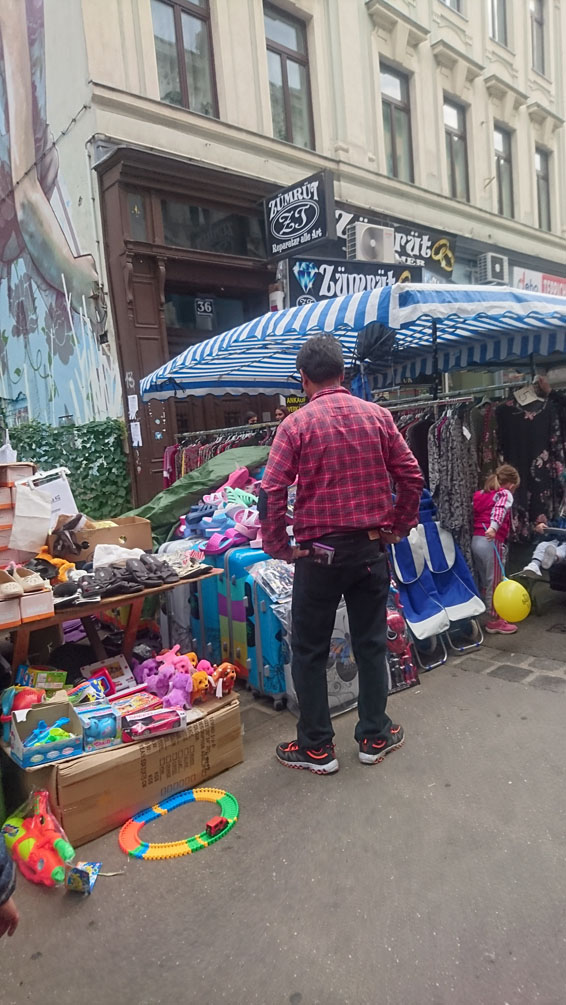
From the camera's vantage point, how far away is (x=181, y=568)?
3934 mm

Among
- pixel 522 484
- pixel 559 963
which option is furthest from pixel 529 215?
pixel 559 963

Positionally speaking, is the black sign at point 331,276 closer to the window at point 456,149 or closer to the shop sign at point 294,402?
the shop sign at point 294,402

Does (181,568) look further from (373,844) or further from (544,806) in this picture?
(544,806)

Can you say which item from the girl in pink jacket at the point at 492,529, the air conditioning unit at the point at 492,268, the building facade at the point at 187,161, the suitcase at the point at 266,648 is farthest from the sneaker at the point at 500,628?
the air conditioning unit at the point at 492,268

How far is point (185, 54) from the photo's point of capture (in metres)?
9.48

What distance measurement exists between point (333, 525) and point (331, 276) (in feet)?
26.7

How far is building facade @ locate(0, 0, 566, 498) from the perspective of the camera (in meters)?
8.73

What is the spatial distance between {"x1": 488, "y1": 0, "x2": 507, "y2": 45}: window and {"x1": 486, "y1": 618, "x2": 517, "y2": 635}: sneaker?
15.7 metres

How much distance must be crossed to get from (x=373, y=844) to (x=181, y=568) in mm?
1935

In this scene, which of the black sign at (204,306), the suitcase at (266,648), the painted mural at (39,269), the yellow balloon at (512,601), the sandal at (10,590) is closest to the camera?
the sandal at (10,590)

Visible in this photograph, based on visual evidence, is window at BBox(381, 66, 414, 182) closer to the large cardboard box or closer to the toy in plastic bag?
the large cardboard box

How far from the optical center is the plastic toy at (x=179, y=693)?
322 centimetres

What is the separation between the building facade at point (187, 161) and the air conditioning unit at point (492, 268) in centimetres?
5

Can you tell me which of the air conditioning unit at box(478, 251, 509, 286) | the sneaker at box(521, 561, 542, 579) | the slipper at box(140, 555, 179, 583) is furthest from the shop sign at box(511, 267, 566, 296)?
the slipper at box(140, 555, 179, 583)
